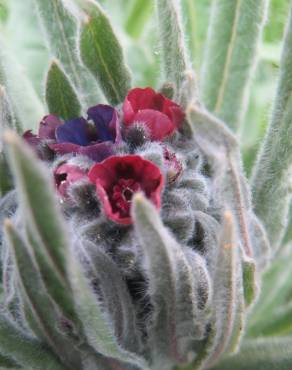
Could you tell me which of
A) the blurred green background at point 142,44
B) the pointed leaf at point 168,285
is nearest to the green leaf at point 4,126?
the pointed leaf at point 168,285

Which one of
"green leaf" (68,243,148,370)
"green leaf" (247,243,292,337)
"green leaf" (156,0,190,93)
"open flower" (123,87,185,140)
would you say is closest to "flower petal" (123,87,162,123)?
"open flower" (123,87,185,140)

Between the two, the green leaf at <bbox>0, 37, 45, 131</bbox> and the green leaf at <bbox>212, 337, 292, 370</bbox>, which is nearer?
the green leaf at <bbox>212, 337, 292, 370</bbox>

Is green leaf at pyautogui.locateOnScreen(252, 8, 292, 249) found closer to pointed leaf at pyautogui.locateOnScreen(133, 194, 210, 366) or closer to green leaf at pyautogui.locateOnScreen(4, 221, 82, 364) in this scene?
pointed leaf at pyautogui.locateOnScreen(133, 194, 210, 366)

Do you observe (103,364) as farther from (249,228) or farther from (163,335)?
(249,228)

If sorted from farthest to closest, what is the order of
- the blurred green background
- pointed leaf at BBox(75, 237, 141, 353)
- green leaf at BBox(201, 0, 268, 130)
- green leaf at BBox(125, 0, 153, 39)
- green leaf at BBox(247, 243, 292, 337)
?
green leaf at BBox(125, 0, 153, 39) → the blurred green background → green leaf at BBox(247, 243, 292, 337) → green leaf at BBox(201, 0, 268, 130) → pointed leaf at BBox(75, 237, 141, 353)

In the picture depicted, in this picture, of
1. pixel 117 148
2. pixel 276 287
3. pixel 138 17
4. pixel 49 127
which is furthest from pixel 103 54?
pixel 138 17

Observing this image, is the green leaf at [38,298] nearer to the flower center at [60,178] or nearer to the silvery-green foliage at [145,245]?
the silvery-green foliage at [145,245]
